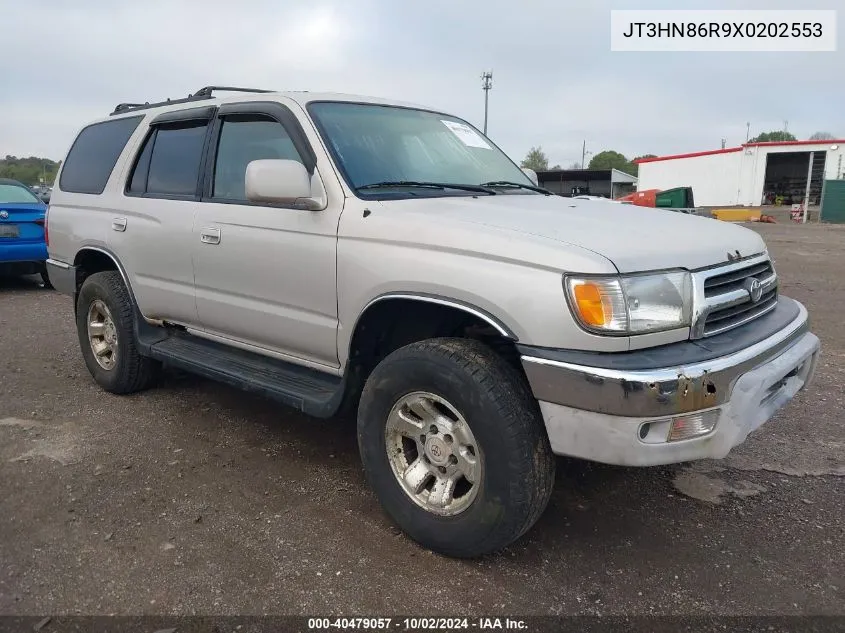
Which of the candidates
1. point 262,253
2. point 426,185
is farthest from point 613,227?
point 262,253

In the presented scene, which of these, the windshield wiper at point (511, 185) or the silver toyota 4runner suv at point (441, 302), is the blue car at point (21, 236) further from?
the windshield wiper at point (511, 185)

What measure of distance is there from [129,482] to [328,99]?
225 centimetres

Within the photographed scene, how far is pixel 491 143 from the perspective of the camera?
433cm

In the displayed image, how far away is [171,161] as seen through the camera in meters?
4.19

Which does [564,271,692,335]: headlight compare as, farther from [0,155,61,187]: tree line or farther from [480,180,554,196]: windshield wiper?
[0,155,61,187]: tree line

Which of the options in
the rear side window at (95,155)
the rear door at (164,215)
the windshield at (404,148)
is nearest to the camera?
the windshield at (404,148)

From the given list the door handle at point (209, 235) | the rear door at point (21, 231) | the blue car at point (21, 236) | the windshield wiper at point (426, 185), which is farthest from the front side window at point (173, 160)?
the rear door at point (21, 231)

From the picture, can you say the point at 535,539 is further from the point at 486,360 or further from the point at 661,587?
the point at 486,360

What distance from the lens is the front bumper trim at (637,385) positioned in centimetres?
225

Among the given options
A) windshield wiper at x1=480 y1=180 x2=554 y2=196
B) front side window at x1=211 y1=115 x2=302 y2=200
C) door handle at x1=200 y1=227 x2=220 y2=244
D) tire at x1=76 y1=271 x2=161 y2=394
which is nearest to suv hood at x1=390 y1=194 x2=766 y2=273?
windshield wiper at x1=480 y1=180 x2=554 y2=196

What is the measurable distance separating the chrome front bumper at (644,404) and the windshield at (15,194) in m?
9.39

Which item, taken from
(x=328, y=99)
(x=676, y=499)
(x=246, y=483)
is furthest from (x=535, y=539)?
(x=328, y=99)

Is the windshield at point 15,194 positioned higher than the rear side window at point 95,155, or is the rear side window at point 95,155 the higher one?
the rear side window at point 95,155

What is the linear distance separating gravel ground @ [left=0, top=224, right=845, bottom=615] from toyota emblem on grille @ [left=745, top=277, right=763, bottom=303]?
1041 mm
